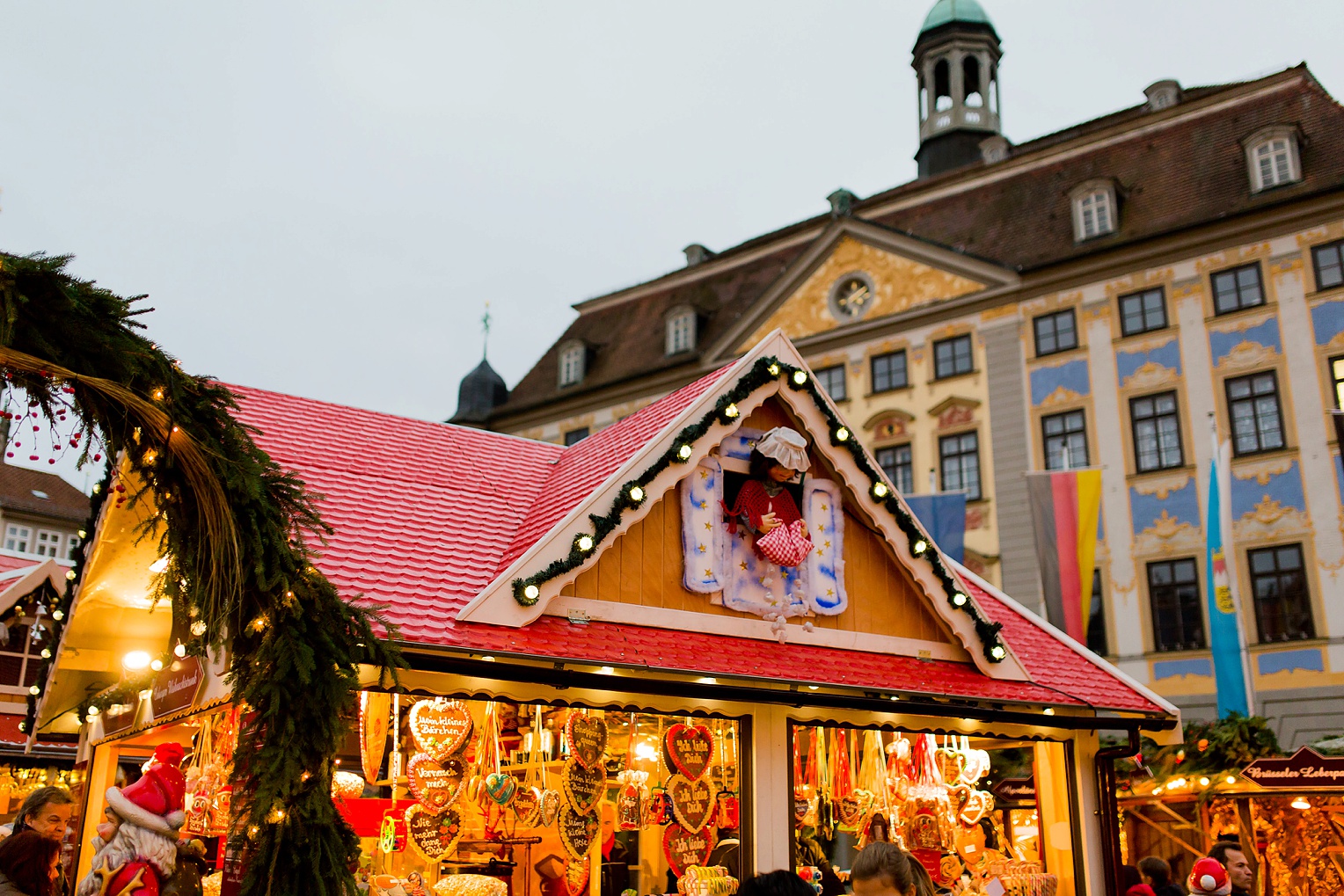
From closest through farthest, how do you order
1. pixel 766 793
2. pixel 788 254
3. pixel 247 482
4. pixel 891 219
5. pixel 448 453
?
pixel 247 482, pixel 766 793, pixel 448 453, pixel 891 219, pixel 788 254

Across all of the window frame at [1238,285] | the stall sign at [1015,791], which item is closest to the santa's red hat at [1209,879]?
the stall sign at [1015,791]

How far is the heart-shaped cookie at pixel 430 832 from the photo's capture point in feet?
29.8

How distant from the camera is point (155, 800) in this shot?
6.75 metres

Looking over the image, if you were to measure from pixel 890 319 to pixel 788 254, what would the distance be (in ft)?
22.2

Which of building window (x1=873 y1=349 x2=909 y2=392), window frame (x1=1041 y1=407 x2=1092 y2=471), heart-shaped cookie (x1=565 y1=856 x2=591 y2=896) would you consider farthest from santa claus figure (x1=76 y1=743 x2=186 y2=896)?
building window (x1=873 y1=349 x2=909 y2=392)

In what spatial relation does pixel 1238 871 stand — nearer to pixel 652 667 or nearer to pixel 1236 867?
pixel 1236 867

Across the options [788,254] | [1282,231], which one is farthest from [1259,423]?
[788,254]

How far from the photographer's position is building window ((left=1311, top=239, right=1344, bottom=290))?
22062mm

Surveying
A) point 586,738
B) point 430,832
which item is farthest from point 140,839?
point 586,738

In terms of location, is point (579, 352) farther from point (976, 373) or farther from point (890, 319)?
point (976, 373)

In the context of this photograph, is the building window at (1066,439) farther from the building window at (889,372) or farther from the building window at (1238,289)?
the building window at (889,372)

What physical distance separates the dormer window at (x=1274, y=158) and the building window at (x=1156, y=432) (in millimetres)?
4763

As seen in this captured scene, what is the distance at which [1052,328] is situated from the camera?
2541 cm

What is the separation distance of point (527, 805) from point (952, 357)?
1900 centimetres
